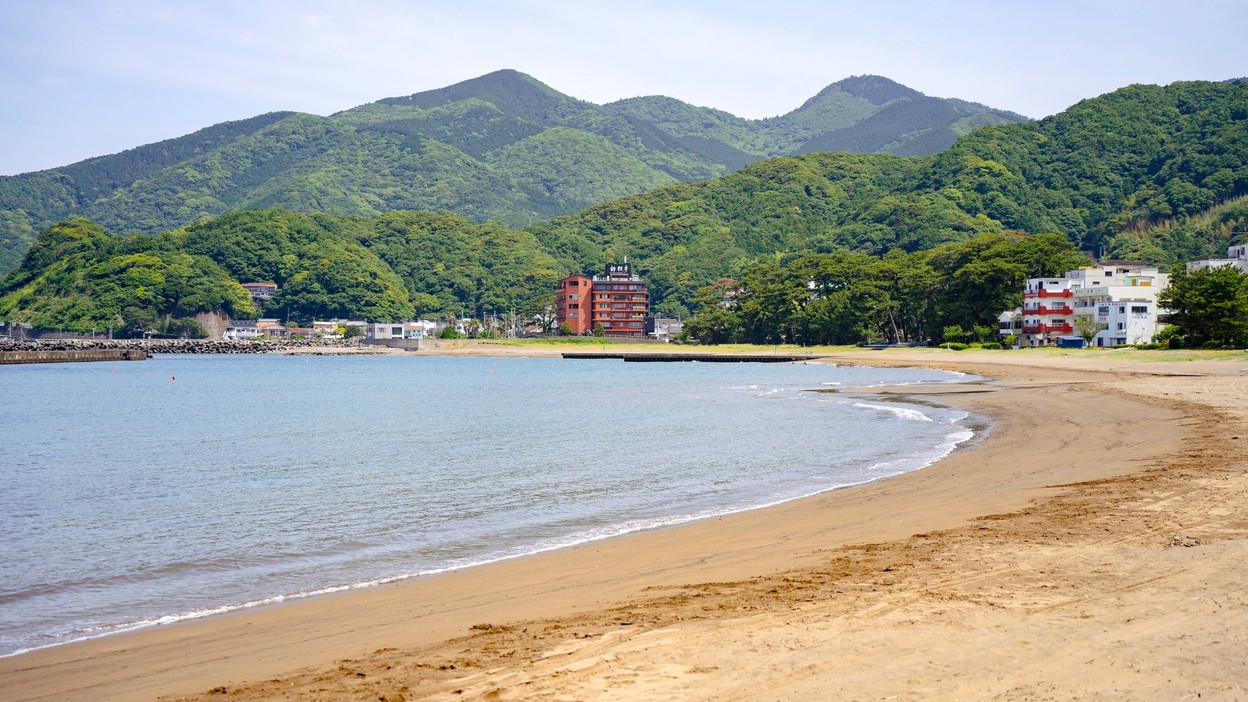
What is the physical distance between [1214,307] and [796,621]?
6767 cm

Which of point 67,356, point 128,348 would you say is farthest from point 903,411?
point 128,348

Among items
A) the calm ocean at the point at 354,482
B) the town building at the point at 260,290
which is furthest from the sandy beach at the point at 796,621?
the town building at the point at 260,290

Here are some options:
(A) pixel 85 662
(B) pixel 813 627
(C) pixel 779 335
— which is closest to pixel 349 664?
(A) pixel 85 662

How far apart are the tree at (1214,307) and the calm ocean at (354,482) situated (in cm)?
3258

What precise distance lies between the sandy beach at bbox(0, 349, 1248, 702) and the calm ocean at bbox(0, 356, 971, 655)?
1694 mm

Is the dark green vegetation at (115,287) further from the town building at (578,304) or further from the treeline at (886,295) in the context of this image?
the treeline at (886,295)

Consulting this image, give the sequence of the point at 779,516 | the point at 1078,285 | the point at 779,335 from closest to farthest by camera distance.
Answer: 1. the point at 779,516
2. the point at 1078,285
3. the point at 779,335

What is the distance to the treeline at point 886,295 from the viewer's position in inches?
A: 3967

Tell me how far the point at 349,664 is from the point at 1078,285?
102m

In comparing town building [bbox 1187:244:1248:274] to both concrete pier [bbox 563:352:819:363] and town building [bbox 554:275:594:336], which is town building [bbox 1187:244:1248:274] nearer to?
concrete pier [bbox 563:352:819:363]

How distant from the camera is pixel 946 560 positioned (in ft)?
35.3

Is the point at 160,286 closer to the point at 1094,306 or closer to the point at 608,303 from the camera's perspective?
the point at 608,303

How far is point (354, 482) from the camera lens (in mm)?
21797

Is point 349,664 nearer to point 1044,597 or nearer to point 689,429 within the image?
point 1044,597
